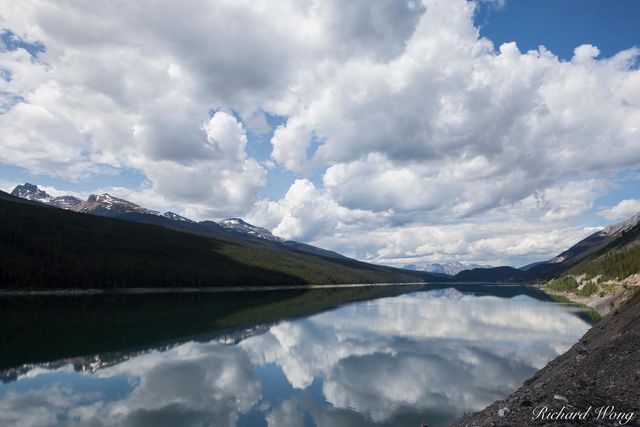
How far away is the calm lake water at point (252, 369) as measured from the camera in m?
30.2

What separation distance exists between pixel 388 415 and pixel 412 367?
60.1ft

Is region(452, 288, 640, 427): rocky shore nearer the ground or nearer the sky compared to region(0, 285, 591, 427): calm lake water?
nearer the sky

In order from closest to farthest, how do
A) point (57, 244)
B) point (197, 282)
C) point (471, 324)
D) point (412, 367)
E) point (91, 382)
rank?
1. point (91, 382)
2. point (412, 367)
3. point (471, 324)
4. point (57, 244)
5. point (197, 282)

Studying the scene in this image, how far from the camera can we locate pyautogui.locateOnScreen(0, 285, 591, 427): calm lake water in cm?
3023

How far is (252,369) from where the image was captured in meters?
46.5

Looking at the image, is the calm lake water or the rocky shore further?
the calm lake water

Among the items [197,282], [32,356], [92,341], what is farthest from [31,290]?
[32,356]

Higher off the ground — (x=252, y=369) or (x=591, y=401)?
(x=591, y=401)

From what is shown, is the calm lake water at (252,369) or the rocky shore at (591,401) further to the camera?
the calm lake water at (252,369)

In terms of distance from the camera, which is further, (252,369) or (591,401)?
(252,369)

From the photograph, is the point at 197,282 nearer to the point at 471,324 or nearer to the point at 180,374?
the point at 471,324

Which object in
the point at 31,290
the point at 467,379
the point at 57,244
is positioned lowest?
the point at 467,379

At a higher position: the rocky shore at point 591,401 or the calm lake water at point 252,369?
the rocky shore at point 591,401

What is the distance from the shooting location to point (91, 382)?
127 ft
